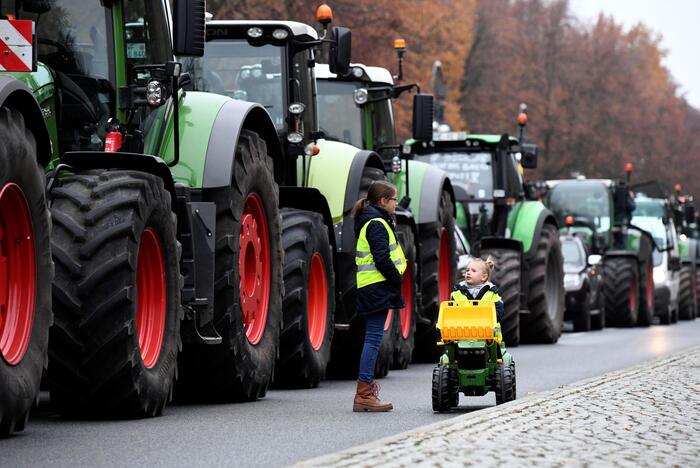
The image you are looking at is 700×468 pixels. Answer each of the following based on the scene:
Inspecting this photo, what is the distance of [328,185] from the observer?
1477cm

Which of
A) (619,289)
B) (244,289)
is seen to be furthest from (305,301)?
(619,289)

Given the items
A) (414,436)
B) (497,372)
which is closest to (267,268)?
(497,372)

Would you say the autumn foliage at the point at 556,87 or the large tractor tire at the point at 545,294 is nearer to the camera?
the large tractor tire at the point at 545,294

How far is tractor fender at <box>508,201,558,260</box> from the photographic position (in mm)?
23386

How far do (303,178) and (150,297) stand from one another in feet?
15.1

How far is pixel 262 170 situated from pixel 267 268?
0.79 meters

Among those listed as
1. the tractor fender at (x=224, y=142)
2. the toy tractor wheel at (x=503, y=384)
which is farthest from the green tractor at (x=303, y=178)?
the toy tractor wheel at (x=503, y=384)

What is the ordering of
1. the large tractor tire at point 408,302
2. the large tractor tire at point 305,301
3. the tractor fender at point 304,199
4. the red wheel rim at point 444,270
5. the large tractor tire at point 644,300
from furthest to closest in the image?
1. the large tractor tire at point 644,300
2. the red wheel rim at point 444,270
3. the large tractor tire at point 408,302
4. the tractor fender at point 304,199
5. the large tractor tire at point 305,301

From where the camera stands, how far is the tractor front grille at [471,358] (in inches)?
442

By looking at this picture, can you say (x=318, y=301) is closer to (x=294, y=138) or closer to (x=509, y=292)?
(x=294, y=138)

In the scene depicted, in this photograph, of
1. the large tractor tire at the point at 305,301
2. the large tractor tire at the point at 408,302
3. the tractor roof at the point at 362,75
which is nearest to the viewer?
the large tractor tire at the point at 305,301

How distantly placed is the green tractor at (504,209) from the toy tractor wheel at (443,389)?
38.0ft

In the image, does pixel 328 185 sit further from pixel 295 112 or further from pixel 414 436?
pixel 414 436

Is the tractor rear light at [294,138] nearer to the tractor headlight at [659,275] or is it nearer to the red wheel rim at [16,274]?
the red wheel rim at [16,274]
